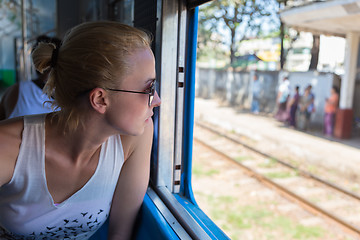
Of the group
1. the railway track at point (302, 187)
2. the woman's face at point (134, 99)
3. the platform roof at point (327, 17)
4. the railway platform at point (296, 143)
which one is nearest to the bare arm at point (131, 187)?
the woman's face at point (134, 99)

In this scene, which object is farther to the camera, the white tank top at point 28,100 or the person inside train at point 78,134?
the white tank top at point 28,100

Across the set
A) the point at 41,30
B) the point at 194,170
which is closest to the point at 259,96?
the point at 194,170

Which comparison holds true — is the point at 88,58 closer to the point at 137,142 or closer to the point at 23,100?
the point at 137,142

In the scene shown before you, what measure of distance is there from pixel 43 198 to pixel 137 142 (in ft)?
1.36

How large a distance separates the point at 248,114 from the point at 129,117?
13.8 meters

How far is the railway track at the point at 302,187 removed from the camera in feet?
16.0

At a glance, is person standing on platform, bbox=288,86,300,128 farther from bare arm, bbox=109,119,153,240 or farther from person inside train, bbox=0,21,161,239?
person inside train, bbox=0,21,161,239

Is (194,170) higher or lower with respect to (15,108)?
lower

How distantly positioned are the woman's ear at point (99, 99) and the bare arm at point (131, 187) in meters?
0.23

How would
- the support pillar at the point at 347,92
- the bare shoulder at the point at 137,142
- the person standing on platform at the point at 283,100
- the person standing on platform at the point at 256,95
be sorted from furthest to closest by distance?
the person standing on platform at the point at 256,95 → the person standing on platform at the point at 283,100 → the support pillar at the point at 347,92 → the bare shoulder at the point at 137,142

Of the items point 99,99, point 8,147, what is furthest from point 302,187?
point 8,147

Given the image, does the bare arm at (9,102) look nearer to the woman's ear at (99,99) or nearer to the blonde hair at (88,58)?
the blonde hair at (88,58)

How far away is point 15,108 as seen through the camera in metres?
2.30

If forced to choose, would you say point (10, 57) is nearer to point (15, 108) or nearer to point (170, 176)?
point (15, 108)
